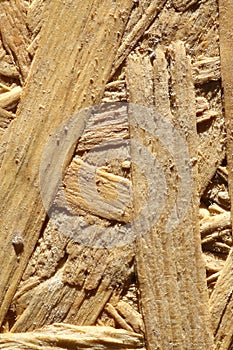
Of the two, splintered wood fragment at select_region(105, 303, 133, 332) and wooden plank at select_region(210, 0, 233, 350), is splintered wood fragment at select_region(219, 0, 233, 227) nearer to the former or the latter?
wooden plank at select_region(210, 0, 233, 350)

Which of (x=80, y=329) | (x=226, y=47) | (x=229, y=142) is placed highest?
(x=226, y=47)

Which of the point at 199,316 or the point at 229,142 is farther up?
the point at 229,142

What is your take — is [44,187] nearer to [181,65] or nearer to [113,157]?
[113,157]

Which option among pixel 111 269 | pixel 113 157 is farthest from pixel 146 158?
pixel 111 269

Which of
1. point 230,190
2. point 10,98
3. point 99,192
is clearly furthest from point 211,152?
point 10,98

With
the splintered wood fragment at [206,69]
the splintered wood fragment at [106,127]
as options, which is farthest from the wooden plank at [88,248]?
the splintered wood fragment at [206,69]

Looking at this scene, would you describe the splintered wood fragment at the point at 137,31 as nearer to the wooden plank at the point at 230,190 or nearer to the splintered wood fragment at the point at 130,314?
the wooden plank at the point at 230,190

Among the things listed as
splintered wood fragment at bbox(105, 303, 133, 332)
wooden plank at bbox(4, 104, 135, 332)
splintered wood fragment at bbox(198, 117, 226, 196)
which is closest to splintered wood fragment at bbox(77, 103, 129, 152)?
wooden plank at bbox(4, 104, 135, 332)
